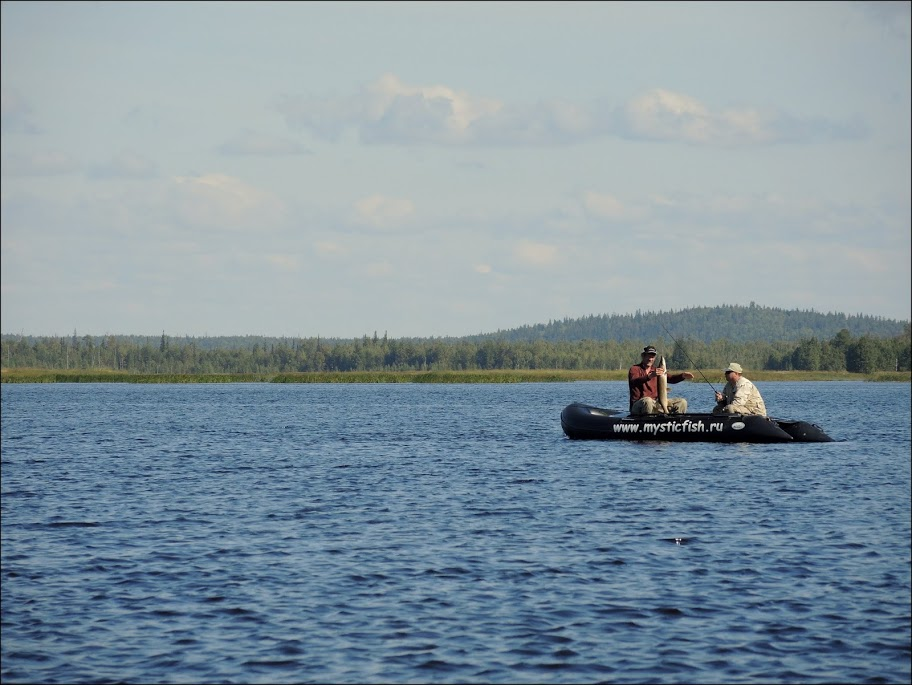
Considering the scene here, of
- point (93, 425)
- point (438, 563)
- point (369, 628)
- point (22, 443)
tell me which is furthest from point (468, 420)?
point (369, 628)

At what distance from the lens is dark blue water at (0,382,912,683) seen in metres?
12.8

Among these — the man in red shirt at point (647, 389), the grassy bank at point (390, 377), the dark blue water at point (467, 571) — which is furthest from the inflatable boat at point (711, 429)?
the grassy bank at point (390, 377)

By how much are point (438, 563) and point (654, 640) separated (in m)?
5.14

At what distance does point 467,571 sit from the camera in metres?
17.2

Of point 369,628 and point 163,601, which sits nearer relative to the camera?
point 369,628

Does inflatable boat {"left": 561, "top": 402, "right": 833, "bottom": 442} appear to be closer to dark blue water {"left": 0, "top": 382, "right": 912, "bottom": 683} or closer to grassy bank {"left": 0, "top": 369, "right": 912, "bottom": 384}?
dark blue water {"left": 0, "top": 382, "right": 912, "bottom": 683}

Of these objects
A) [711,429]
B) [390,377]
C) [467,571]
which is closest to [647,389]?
[711,429]

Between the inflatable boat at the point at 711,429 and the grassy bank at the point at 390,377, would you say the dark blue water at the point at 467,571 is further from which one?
the grassy bank at the point at 390,377

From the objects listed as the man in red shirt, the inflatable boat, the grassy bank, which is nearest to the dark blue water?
the inflatable boat

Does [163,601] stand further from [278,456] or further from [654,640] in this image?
[278,456]

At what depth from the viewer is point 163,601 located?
613 inches

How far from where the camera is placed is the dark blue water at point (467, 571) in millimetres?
12812

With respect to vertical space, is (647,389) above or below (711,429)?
above

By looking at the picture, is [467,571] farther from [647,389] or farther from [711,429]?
[647,389]
